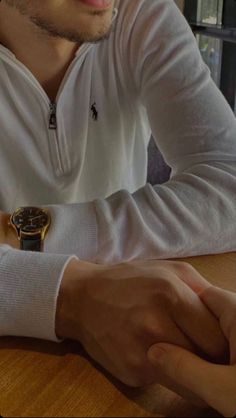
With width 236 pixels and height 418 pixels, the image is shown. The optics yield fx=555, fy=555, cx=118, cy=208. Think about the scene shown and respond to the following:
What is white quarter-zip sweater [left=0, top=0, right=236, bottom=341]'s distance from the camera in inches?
28.0

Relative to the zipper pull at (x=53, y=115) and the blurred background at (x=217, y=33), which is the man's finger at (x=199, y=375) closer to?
the zipper pull at (x=53, y=115)

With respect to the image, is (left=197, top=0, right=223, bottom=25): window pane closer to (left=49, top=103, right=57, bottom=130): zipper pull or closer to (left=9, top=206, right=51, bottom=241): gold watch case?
(left=49, top=103, right=57, bottom=130): zipper pull

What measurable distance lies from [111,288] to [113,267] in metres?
0.04

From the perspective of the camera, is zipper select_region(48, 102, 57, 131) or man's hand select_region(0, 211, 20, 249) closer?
man's hand select_region(0, 211, 20, 249)

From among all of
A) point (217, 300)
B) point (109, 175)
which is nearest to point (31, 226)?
point (217, 300)

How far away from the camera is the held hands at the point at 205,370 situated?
1.07ft

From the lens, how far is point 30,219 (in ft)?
2.35

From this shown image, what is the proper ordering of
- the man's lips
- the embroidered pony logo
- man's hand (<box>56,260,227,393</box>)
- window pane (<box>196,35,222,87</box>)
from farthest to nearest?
window pane (<box>196,35,222,87</box>) → the embroidered pony logo → the man's lips → man's hand (<box>56,260,227,393</box>)

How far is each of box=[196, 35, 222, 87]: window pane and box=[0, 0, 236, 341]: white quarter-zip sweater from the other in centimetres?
132

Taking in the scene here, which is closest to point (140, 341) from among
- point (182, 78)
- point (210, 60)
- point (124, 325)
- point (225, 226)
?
point (124, 325)

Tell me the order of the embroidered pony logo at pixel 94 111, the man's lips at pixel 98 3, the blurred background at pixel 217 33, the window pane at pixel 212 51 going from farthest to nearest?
the window pane at pixel 212 51, the blurred background at pixel 217 33, the embroidered pony logo at pixel 94 111, the man's lips at pixel 98 3

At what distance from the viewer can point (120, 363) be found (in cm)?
49

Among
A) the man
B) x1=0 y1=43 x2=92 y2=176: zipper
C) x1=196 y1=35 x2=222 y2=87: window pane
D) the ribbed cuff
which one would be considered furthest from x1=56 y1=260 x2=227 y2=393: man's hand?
x1=196 y1=35 x2=222 y2=87: window pane

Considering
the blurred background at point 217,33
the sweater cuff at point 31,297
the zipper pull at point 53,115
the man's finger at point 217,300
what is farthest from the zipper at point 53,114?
the blurred background at point 217,33
